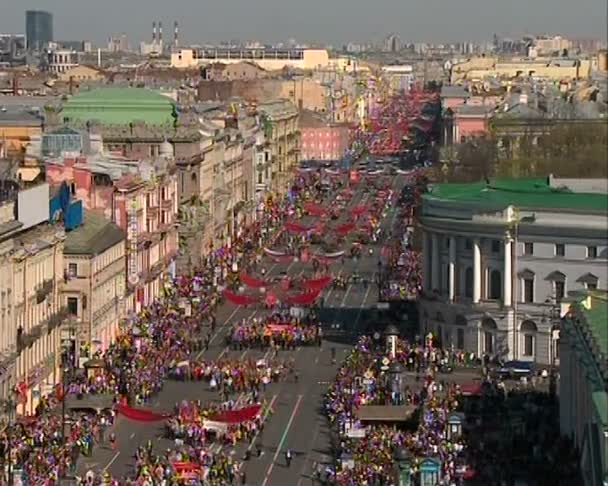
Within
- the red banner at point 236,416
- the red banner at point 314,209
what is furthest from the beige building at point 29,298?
the red banner at point 314,209

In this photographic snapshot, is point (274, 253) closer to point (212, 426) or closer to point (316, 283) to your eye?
point (316, 283)

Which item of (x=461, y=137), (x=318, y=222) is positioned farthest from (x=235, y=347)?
(x=461, y=137)

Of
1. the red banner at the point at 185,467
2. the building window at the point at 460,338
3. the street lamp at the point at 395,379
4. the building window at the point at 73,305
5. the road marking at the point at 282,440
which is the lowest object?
the road marking at the point at 282,440

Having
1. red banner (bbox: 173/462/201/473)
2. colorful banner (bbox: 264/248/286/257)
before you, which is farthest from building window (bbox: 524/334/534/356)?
colorful banner (bbox: 264/248/286/257)

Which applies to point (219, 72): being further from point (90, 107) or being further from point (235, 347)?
point (235, 347)

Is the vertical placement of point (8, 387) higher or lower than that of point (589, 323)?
lower

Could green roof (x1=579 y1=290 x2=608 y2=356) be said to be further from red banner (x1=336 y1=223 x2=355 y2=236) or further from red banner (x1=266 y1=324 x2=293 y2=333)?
red banner (x1=336 y1=223 x2=355 y2=236)

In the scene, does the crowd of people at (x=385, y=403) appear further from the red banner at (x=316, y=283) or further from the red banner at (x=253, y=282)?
the red banner at (x=253, y=282)
